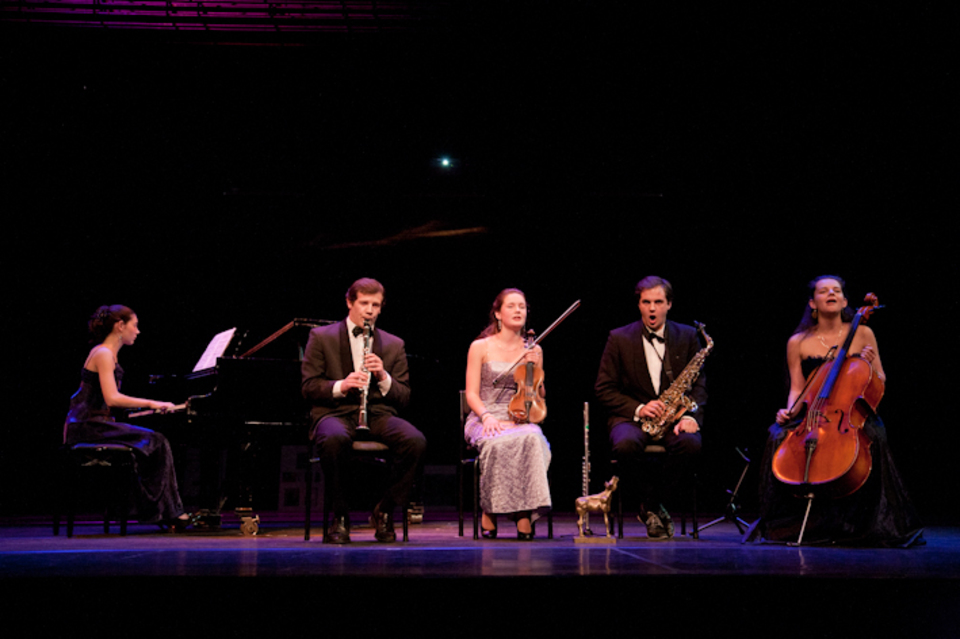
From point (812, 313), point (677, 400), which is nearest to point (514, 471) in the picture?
point (677, 400)

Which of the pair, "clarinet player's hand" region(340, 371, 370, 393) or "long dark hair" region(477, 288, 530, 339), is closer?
"clarinet player's hand" region(340, 371, 370, 393)

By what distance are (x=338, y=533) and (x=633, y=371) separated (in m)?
1.82

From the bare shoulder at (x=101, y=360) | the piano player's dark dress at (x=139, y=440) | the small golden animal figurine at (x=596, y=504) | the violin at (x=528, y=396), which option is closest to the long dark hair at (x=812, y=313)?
the small golden animal figurine at (x=596, y=504)

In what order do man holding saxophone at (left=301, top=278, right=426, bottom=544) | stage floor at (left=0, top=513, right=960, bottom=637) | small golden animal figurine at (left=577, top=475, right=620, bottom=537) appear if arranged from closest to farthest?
stage floor at (left=0, top=513, right=960, bottom=637), small golden animal figurine at (left=577, top=475, right=620, bottom=537), man holding saxophone at (left=301, top=278, right=426, bottom=544)

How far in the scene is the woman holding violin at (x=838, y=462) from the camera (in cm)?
353

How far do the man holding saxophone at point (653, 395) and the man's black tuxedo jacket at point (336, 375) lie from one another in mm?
1180

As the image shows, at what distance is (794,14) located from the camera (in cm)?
490

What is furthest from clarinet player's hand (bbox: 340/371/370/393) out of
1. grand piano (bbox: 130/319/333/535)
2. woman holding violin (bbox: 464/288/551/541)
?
grand piano (bbox: 130/319/333/535)

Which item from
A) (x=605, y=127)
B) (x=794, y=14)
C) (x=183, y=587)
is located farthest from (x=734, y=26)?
(x=183, y=587)

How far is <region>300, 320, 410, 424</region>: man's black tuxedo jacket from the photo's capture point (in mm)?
4254

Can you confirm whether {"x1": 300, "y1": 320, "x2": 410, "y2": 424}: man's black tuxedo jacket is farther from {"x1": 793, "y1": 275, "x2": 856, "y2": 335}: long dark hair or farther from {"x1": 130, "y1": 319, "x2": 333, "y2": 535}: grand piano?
{"x1": 793, "y1": 275, "x2": 856, "y2": 335}: long dark hair

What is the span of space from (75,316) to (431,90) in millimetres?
3674

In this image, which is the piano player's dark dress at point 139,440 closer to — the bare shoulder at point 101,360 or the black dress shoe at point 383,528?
the bare shoulder at point 101,360

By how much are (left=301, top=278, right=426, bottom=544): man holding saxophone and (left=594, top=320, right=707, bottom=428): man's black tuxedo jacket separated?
110 cm
